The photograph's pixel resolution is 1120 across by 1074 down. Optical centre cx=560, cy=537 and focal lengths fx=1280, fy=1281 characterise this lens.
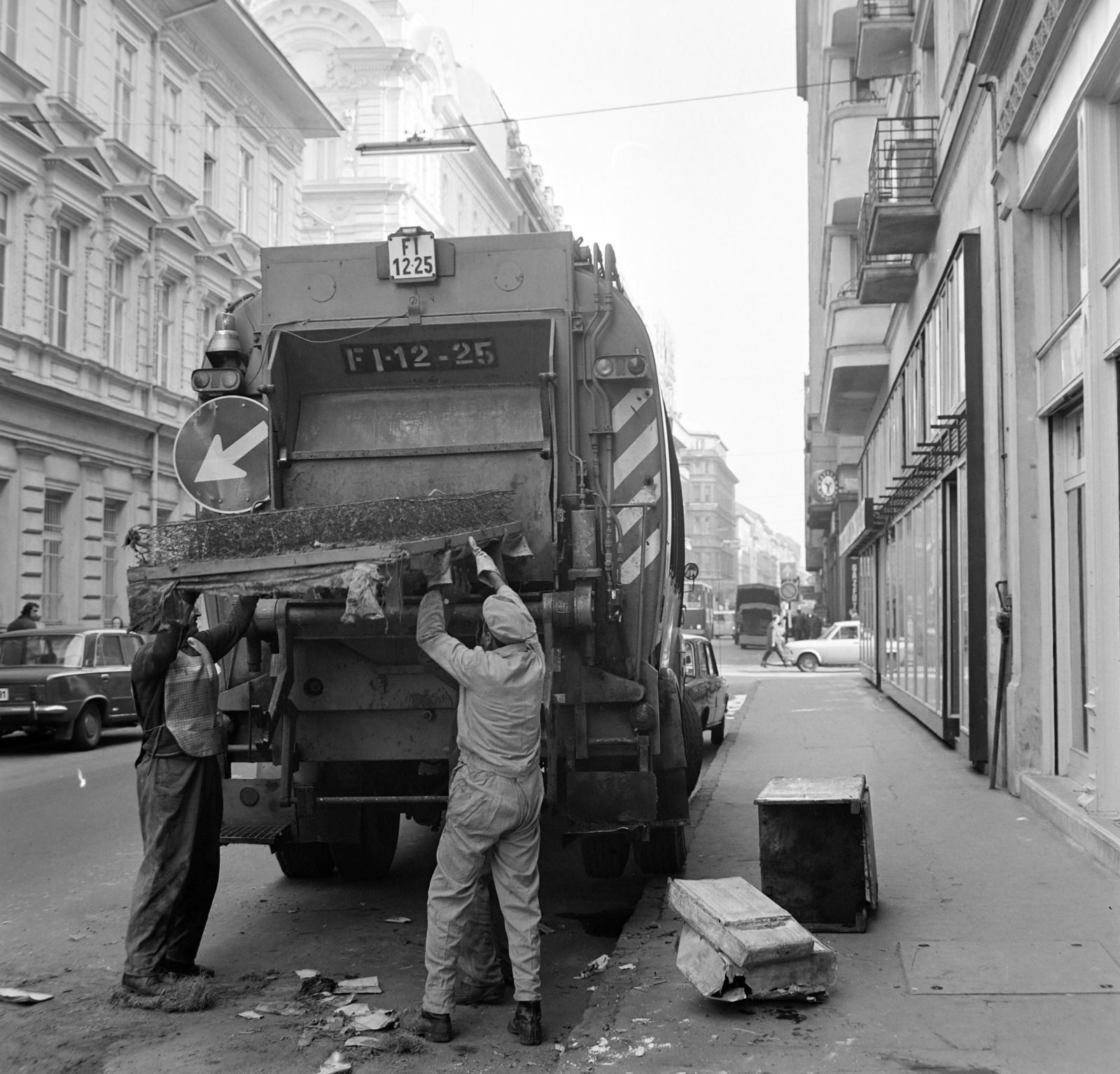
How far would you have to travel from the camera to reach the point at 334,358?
679 cm

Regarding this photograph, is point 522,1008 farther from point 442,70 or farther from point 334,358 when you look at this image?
point 442,70

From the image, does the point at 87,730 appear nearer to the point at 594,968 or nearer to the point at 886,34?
the point at 594,968

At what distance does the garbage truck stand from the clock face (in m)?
35.6

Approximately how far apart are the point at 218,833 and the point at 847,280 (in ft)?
70.1

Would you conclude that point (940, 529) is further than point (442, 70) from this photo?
No

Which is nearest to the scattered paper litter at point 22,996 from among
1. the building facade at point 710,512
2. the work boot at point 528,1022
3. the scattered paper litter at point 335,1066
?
the scattered paper litter at point 335,1066

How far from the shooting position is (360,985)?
18.2 ft

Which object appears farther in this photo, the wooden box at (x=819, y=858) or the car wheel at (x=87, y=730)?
the car wheel at (x=87, y=730)

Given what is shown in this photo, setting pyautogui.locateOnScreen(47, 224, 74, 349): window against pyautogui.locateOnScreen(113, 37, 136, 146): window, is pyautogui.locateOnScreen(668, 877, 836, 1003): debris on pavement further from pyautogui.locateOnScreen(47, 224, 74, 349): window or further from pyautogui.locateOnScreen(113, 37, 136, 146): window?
pyautogui.locateOnScreen(113, 37, 136, 146): window

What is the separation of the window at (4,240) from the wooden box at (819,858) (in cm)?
1948

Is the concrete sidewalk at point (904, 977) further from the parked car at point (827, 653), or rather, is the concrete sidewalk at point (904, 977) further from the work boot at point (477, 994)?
the parked car at point (827, 653)

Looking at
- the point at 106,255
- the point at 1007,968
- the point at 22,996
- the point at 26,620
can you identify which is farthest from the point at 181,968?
the point at 106,255

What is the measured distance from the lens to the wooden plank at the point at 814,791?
19.7 feet

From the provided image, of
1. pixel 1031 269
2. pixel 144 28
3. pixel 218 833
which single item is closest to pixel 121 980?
pixel 218 833
